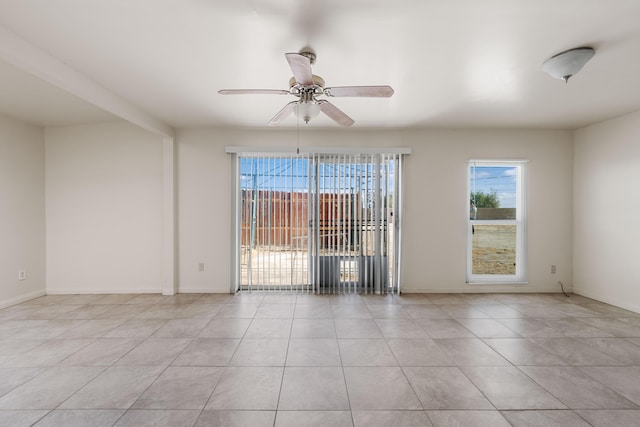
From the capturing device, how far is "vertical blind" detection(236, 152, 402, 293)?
4113 mm

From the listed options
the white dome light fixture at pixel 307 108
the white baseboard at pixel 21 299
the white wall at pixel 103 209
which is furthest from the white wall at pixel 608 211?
the white baseboard at pixel 21 299

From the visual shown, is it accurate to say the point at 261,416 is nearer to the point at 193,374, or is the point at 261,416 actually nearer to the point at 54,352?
the point at 193,374

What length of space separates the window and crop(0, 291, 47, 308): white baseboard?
604 cm

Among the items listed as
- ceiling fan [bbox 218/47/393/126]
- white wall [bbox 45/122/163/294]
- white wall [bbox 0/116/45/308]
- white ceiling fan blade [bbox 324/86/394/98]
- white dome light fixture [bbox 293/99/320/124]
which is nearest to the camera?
ceiling fan [bbox 218/47/393/126]

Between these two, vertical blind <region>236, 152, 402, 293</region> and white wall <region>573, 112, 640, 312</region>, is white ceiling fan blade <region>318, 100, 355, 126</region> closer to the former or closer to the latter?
vertical blind <region>236, 152, 402, 293</region>

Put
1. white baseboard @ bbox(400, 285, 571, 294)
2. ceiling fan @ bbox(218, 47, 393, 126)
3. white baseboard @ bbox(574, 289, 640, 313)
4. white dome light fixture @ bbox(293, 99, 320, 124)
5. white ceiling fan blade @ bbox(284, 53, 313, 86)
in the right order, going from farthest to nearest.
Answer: white baseboard @ bbox(400, 285, 571, 294) → white baseboard @ bbox(574, 289, 640, 313) → white dome light fixture @ bbox(293, 99, 320, 124) → ceiling fan @ bbox(218, 47, 393, 126) → white ceiling fan blade @ bbox(284, 53, 313, 86)

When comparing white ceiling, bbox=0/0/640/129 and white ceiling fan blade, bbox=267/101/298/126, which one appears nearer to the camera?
white ceiling, bbox=0/0/640/129

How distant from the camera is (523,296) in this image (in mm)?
4004

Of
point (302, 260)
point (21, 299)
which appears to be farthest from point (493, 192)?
point (21, 299)

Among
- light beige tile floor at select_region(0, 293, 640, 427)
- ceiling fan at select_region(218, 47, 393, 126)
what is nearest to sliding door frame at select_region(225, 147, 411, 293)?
light beige tile floor at select_region(0, 293, 640, 427)

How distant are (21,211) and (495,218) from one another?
21.3ft

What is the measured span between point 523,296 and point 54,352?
535 centimetres

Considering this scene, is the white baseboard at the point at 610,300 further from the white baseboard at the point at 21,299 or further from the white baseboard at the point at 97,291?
the white baseboard at the point at 21,299

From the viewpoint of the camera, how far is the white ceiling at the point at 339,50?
5.59 ft
